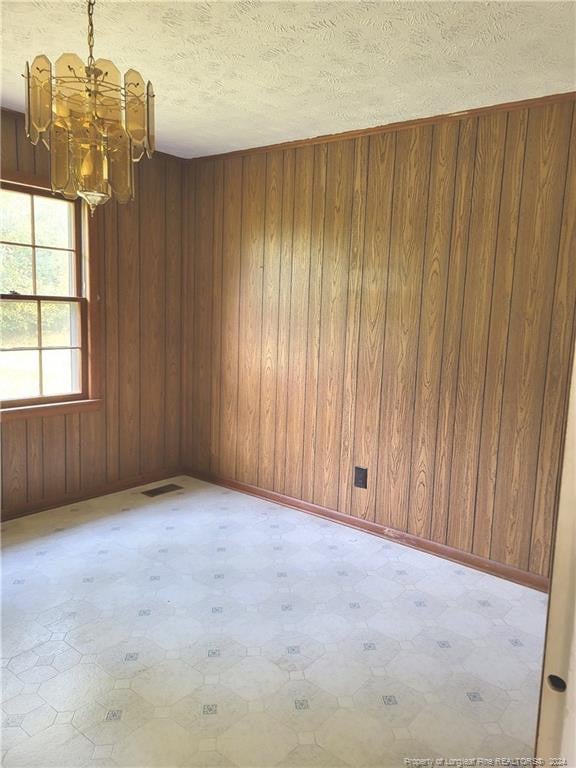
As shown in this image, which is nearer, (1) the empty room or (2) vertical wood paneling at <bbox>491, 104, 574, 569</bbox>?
(1) the empty room

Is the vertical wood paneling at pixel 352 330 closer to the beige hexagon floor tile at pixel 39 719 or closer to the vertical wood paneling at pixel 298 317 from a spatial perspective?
the vertical wood paneling at pixel 298 317

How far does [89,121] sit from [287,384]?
248cm

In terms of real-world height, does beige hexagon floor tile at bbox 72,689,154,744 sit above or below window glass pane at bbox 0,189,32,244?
below

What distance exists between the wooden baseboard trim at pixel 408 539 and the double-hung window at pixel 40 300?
59.0 inches

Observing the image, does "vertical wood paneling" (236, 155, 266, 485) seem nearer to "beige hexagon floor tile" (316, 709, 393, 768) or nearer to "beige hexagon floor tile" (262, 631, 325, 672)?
"beige hexagon floor tile" (262, 631, 325, 672)

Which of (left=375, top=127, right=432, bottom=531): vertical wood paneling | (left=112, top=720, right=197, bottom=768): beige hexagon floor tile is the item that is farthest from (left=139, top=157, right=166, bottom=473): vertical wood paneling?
(left=112, top=720, right=197, bottom=768): beige hexagon floor tile

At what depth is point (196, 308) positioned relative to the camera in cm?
454

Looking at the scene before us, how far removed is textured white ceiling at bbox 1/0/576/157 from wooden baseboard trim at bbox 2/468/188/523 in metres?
2.53

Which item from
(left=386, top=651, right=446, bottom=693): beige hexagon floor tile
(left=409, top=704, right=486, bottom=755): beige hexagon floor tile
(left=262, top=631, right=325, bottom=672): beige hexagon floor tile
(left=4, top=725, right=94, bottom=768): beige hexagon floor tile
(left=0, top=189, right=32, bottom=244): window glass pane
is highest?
(left=0, top=189, right=32, bottom=244): window glass pane

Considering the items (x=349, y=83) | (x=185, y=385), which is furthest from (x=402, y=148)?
(x=185, y=385)

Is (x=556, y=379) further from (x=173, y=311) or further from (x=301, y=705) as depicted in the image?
(x=173, y=311)

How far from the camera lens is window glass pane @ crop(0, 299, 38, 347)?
3.50 m

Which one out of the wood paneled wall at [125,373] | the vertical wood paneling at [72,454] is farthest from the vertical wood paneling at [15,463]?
the vertical wood paneling at [72,454]

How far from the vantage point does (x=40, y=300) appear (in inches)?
144
